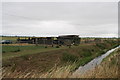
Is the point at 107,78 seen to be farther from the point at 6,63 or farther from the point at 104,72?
Result: the point at 6,63

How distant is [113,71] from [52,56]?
13774 millimetres

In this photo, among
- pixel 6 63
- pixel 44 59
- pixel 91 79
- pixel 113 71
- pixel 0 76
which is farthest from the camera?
pixel 44 59

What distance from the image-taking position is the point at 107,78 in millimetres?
6160

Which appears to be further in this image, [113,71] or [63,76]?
[113,71]

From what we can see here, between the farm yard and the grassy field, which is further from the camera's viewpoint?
the grassy field

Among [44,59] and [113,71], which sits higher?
[113,71]

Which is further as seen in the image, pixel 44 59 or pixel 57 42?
pixel 57 42

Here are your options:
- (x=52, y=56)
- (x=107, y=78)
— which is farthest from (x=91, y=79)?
(x=52, y=56)

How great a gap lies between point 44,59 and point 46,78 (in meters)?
12.6

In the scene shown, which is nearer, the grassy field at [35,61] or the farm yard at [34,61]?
the farm yard at [34,61]

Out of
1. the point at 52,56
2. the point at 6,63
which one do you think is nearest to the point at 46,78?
the point at 6,63

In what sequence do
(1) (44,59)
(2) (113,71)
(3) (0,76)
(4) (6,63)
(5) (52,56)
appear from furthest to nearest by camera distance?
(5) (52,56)
(1) (44,59)
(4) (6,63)
(2) (113,71)
(3) (0,76)

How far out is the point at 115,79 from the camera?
6.13m

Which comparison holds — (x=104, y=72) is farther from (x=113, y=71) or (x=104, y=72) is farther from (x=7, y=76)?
(x=7, y=76)
